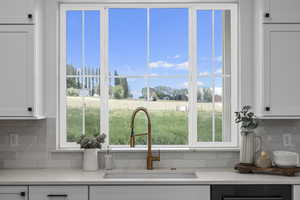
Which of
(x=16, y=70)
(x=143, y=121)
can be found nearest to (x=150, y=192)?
(x=143, y=121)

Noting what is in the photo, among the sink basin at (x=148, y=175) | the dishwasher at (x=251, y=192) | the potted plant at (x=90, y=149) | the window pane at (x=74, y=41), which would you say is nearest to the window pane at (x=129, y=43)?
the window pane at (x=74, y=41)

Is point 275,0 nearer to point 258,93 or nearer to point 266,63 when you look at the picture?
point 266,63

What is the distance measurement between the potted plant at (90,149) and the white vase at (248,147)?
1.16 metres

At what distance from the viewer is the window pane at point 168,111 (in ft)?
10.8

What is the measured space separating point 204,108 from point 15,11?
70.5 inches

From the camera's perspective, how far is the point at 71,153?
3152 mm

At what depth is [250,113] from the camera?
9.64 feet

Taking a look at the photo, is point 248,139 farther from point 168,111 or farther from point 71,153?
point 71,153

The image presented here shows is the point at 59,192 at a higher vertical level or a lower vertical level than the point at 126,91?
lower

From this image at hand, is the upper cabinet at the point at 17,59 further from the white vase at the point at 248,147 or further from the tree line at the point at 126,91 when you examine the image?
the white vase at the point at 248,147

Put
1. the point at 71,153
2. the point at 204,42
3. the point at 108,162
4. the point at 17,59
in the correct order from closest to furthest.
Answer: the point at 17,59 → the point at 108,162 → the point at 71,153 → the point at 204,42

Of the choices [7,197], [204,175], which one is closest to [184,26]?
[204,175]

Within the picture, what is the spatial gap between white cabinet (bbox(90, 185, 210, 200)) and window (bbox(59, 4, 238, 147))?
730 millimetres

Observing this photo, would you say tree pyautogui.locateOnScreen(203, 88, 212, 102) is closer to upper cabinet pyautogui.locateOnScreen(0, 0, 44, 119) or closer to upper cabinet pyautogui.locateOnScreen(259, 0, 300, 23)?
upper cabinet pyautogui.locateOnScreen(259, 0, 300, 23)
